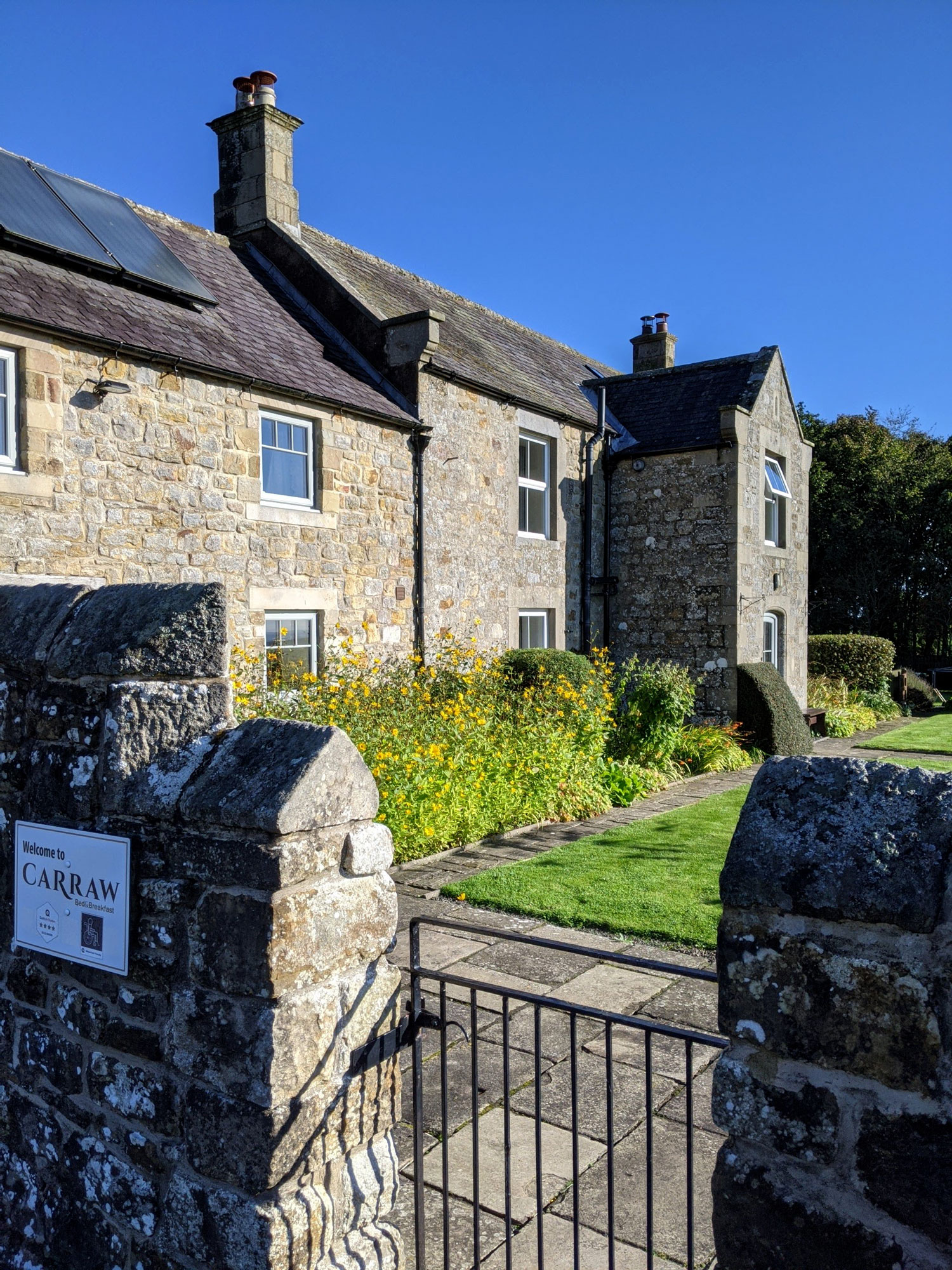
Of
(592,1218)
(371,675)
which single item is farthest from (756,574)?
(592,1218)

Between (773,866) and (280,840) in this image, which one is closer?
(773,866)

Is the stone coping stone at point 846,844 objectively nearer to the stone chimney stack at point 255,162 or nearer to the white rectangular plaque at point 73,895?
the white rectangular plaque at point 73,895

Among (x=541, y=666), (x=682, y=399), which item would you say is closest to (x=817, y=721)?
(x=682, y=399)

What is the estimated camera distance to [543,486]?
1499 cm

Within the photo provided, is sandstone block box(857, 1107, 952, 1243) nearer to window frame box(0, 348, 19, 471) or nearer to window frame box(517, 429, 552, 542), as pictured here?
window frame box(0, 348, 19, 471)

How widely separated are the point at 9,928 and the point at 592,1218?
2262 millimetres

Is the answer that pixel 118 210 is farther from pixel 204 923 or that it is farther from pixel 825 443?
pixel 825 443

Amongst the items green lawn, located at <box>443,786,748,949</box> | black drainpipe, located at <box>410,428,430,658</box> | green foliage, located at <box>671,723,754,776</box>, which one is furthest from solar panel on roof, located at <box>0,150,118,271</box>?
green foliage, located at <box>671,723,754,776</box>

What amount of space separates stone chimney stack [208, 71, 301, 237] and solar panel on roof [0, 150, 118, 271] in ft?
12.4

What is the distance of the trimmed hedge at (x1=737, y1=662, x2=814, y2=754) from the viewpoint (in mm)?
14023

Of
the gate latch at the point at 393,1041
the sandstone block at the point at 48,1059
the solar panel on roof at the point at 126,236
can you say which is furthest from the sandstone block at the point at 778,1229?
the solar panel on roof at the point at 126,236

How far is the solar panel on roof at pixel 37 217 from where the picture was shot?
901 centimetres

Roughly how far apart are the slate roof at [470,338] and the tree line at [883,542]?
14.2 m

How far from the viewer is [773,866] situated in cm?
193
